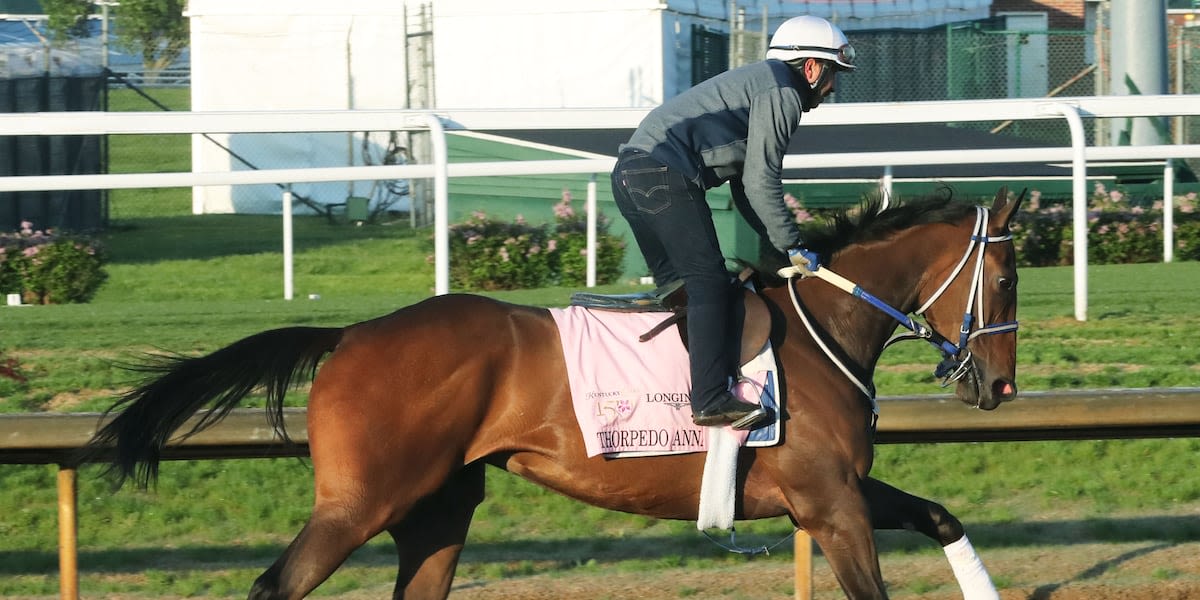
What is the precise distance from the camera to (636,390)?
13.4ft

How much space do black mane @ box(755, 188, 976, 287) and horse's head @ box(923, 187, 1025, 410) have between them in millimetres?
120

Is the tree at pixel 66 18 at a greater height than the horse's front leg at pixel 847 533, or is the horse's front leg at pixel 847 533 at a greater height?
the tree at pixel 66 18

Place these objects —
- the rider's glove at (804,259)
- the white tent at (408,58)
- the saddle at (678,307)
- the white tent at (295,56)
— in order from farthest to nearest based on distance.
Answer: the white tent at (295,56) → the white tent at (408,58) → the rider's glove at (804,259) → the saddle at (678,307)

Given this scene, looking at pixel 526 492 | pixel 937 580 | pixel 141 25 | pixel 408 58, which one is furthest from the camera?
pixel 141 25

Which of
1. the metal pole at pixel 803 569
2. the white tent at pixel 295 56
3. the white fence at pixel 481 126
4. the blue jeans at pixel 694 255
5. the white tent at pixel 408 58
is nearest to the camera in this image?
the blue jeans at pixel 694 255

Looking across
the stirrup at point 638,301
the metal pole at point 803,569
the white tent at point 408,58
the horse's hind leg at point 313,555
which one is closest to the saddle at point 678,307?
the stirrup at point 638,301

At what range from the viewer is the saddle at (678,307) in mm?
4129

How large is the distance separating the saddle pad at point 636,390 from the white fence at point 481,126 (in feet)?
9.99

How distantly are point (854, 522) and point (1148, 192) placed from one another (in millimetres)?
10476

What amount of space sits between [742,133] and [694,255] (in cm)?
39

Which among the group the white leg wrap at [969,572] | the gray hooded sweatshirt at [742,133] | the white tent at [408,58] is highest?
the white tent at [408,58]

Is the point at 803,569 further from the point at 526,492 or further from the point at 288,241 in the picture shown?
the point at 288,241

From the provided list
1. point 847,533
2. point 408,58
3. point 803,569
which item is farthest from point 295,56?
point 847,533

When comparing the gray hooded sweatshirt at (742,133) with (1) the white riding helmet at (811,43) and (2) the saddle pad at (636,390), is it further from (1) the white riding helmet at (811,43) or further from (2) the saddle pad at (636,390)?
(2) the saddle pad at (636,390)
